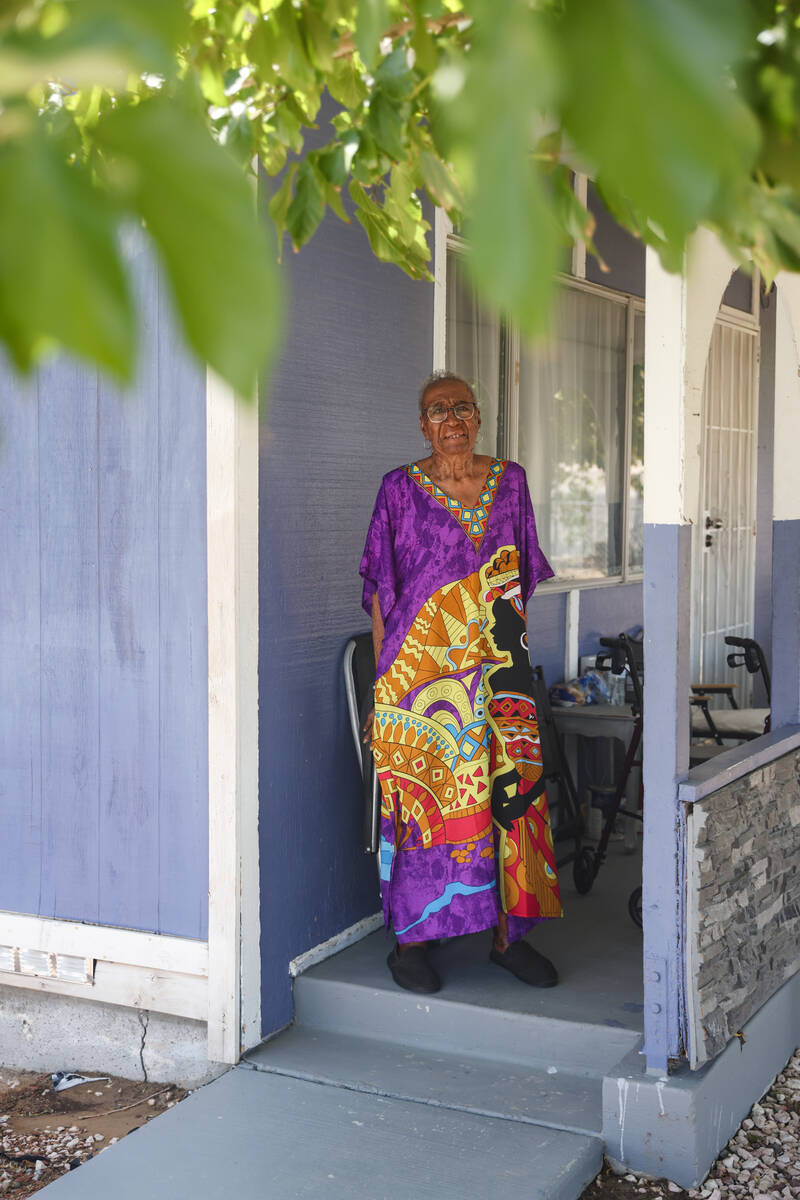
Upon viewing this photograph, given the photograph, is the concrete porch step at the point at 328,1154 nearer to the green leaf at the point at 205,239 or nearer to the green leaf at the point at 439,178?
the green leaf at the point at 439,178

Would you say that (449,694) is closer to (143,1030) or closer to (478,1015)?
(478,1015)

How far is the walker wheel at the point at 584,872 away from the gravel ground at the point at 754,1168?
3.54ft

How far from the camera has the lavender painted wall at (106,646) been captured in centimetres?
353

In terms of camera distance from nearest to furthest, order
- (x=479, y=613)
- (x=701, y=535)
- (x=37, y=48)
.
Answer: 1. (x=37, y=48)
2. (x=479, y=613)
3. (x=701, y=535)

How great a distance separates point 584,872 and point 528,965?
0.94 m

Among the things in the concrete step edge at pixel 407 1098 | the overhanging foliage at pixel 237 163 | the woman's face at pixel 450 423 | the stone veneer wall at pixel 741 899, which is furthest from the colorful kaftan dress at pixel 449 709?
the overhanging foliage at pixel 237 163

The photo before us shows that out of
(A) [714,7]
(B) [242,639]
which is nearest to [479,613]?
(B) [242,639]

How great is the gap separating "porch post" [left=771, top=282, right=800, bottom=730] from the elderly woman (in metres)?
0.80

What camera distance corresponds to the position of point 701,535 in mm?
7055

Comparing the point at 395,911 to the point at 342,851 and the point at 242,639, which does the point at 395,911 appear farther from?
the point at 242,639

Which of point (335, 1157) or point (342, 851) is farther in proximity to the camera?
point (342, 851)

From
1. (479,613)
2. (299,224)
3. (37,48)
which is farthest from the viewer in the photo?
(479,613)

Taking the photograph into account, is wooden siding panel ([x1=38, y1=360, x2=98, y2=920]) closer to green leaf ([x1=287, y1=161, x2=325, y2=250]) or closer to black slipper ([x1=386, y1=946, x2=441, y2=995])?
black slipper ([x1=386, y1=946, x2=441, y2=995])

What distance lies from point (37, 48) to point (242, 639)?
2945 mm
